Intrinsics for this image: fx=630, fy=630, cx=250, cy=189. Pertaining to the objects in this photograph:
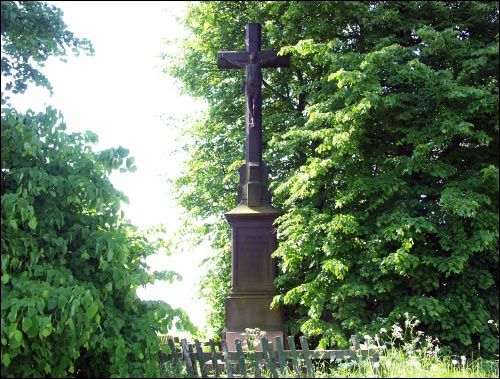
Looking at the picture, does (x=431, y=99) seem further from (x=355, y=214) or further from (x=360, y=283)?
(x=360, y=283)

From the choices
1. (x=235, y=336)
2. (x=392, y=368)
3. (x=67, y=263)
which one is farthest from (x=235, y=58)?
(x=392, y=368)

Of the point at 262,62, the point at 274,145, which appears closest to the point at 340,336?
the point at 274,145

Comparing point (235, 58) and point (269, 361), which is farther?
point (235, 58)

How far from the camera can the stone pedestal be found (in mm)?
9305

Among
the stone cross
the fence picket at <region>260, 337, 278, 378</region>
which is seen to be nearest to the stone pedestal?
the stone cross

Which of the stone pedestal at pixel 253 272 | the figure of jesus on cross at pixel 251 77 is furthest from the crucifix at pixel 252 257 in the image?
the figure of jesus on cross at pixel 251 77

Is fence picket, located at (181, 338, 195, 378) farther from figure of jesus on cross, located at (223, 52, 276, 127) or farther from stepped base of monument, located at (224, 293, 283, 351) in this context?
figure of jesus on cross, located at (223, 52, 276, 127)

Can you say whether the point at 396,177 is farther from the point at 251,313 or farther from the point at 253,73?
the point at 251,313

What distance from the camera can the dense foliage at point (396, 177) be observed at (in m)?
8.73

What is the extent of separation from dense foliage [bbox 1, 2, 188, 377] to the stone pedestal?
8.38ft

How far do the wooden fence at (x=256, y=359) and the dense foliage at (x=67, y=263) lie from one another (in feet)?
2.62

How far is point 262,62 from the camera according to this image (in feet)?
33.6

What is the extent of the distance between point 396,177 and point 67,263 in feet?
16.5

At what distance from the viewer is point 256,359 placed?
6.93 metres
